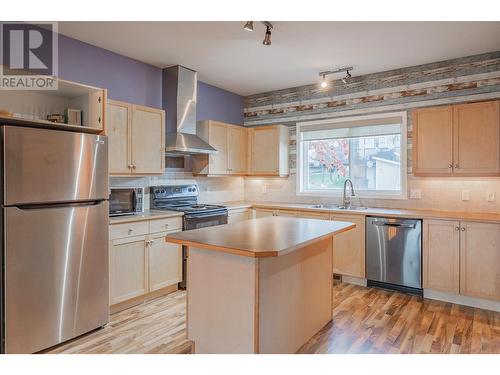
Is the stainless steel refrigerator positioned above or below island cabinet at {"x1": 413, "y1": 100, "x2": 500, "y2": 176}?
below

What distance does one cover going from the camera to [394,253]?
12.1 ft

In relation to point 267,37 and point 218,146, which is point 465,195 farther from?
point 218,146

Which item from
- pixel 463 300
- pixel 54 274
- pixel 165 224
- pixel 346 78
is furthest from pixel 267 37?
pixel 463 300

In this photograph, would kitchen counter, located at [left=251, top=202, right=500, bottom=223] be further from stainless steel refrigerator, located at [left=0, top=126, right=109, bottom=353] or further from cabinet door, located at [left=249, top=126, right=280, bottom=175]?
stainless steel refrigerator, located at [left=0, top=126, right=109, bottom=353]

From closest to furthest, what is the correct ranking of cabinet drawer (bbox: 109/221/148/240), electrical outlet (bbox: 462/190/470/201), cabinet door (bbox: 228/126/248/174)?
cabinet drawer (bbox: 109/221/148/240) < electrical outlet (bbox: 462/190/470/201) < cabinet door (bbox: 228/126/248/174)

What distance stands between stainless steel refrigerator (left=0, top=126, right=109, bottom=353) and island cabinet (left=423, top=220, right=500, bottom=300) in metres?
3.24

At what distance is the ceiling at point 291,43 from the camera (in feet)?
9.75

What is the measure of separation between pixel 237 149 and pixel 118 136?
2.03m

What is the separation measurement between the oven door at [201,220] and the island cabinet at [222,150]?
724 mm

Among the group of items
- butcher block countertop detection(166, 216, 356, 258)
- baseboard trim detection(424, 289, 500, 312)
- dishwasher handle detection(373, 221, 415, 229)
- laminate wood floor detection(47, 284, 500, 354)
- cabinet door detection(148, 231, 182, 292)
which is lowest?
laminate wood floor detection(47, 284, 500, 354)

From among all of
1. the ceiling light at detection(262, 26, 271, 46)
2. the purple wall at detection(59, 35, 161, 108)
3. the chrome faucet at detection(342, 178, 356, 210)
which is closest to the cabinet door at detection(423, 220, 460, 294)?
the chrome faucet at detection(342, 178, 356, 210)

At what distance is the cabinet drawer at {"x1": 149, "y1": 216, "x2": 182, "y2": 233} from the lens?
3438 millimetres
